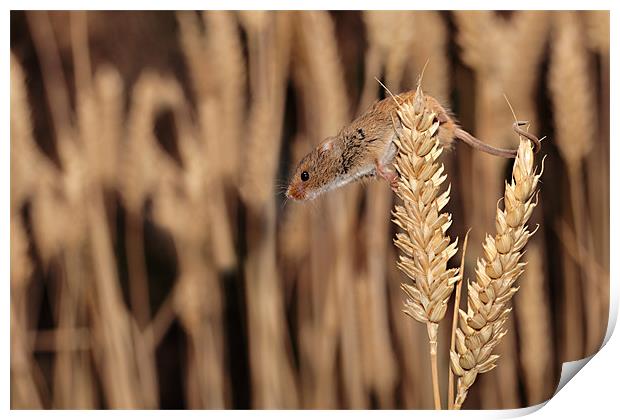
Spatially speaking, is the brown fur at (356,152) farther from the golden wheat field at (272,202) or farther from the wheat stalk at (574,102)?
the wheat stalk at (574,102)

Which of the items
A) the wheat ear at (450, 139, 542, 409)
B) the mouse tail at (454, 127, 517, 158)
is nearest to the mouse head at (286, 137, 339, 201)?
the mouse tail at (454, 127, 517, 158)

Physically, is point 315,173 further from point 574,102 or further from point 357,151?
point 574,102

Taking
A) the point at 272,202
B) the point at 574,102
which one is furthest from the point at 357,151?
the point at 574,102

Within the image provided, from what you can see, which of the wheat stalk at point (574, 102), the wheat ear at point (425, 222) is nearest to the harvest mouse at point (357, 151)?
the wheat stalk at point (574, 102)

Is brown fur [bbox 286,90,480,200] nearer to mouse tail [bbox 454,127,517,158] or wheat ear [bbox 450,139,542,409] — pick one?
mouse tail [bbox 454,127,517,158]

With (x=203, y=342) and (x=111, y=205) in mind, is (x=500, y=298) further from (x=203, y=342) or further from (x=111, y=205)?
(x=111, y=205)

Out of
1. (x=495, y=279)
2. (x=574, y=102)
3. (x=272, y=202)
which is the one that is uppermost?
(x=574, y=102)
